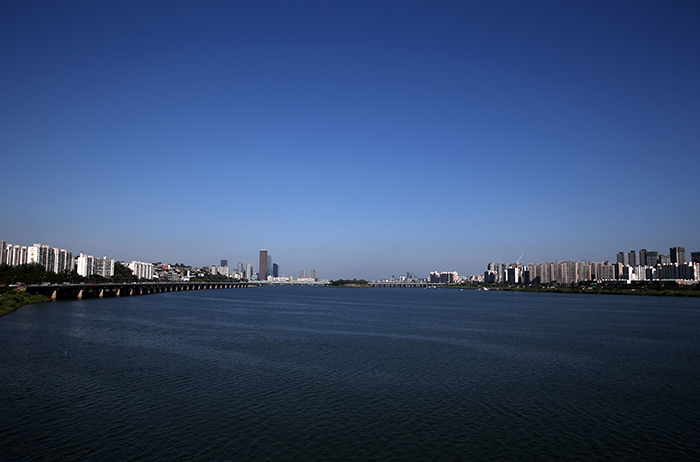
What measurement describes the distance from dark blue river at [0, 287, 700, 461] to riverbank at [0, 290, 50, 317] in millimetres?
22384

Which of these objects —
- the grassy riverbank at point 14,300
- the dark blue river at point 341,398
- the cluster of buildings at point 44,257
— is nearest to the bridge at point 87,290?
the grassy riverbank at point 14,300

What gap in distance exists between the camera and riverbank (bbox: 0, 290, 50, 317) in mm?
58956

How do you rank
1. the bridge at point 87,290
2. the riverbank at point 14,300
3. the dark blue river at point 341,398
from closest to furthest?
the dark blue river at point 341,398 < the riverbank at point 14,300 < the bridge at point 87,290

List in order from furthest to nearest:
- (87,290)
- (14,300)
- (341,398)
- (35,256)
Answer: (35,256) < (87,290) < (14,300) < (341,398)

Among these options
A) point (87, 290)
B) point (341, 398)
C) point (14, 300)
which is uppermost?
point (14, 300)

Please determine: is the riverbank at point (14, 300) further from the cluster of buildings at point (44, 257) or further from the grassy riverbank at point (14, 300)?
the cluster of buildings at point (44, 257)

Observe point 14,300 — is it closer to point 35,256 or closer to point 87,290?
point 87,290

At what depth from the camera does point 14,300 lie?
68.2 meters

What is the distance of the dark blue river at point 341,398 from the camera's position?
1623 centimetres

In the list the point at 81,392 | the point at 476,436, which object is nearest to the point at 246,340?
the point at 81,392

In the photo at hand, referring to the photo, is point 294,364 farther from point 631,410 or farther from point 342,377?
point 631,410

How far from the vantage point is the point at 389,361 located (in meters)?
31.2

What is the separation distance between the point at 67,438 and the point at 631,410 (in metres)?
24.5

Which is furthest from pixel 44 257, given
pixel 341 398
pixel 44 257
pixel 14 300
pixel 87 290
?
pixel 341 398
